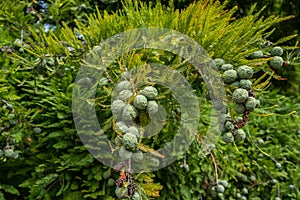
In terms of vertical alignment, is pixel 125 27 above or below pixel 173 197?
above

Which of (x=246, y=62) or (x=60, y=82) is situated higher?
(x=246, y=62)

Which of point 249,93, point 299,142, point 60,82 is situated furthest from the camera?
point 299,142

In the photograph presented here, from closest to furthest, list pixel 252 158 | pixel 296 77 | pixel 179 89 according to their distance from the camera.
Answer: pixel 179 89 < pixel 252 158 < pixel 296 77

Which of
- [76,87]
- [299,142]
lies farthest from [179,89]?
[299,142]

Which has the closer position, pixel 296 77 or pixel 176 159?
pixel 176 159

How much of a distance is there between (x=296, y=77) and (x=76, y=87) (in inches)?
53.7

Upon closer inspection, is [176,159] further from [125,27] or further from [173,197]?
[125,27]

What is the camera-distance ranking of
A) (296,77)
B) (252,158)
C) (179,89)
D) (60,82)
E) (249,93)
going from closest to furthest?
1. (249,93)
2. (179,89)
3. (60,82)
4. (252,158)
5. (296,77)

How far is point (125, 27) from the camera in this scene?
757 millimetres

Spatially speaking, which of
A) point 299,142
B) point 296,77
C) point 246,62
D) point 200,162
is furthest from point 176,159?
point 296,77

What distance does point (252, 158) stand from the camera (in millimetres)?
1313

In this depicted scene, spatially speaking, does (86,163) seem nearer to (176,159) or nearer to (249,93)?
(176,159)

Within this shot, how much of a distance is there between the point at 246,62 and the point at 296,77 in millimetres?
1282

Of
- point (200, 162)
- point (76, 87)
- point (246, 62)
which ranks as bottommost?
point (200, 162)
